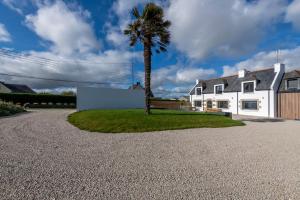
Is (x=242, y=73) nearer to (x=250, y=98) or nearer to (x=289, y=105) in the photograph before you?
(x=250, y=98)

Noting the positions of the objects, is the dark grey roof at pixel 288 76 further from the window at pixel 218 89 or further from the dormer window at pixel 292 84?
the window at pixel 218 89

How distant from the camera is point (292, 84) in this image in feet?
61.1

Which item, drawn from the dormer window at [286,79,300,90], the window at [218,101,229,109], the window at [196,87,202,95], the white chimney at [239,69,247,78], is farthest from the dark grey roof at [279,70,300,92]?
the window at [196,87,202,95]

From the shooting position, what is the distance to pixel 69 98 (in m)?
35.1

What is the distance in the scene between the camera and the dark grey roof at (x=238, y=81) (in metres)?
20.7

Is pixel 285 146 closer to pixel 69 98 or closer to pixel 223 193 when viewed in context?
pixel 223 193

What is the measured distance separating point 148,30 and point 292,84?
16.2 metres

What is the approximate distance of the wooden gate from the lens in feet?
59.0

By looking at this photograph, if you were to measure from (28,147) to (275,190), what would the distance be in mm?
6714

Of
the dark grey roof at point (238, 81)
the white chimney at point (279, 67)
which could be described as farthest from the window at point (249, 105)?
the white chimney at point (279, 67)

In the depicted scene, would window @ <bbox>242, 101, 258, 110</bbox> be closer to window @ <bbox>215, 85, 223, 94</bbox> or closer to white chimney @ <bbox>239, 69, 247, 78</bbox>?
white chimney @ <bbox>239, 69, 247, 78</bbox>

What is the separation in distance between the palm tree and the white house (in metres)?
13.7

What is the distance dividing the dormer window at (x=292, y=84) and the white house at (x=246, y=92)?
982 millimetres

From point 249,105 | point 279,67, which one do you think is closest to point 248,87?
point 249,105
